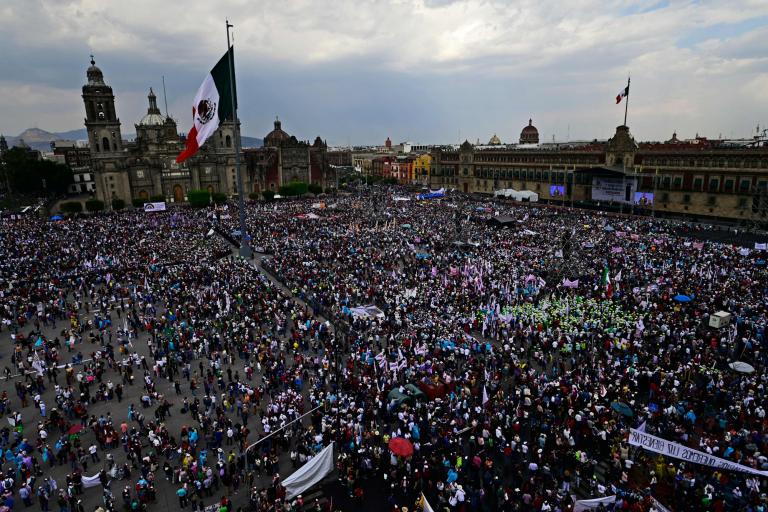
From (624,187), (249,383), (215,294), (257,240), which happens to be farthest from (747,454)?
(624,187)

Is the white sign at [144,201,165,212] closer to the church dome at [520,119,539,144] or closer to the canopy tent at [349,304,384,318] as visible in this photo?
the canopy tent at [349,304,384,318]

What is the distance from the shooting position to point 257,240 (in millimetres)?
45188

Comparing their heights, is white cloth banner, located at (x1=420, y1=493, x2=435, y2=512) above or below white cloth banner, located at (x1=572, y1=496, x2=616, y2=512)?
above

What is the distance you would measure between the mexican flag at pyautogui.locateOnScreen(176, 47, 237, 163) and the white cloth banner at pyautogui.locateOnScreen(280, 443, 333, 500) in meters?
16.2

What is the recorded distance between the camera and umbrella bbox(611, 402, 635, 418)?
15008mm

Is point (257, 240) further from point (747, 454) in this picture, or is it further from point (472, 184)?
point (472, 184)

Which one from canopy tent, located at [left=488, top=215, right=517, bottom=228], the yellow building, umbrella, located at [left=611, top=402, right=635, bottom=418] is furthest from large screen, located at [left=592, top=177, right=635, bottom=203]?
the yellow building

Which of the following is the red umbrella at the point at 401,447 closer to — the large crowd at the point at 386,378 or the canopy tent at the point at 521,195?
the large crowd at the point at 386,378

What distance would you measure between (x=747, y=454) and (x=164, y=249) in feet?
133

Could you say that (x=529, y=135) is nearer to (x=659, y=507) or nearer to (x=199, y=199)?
(x=199, y=199)

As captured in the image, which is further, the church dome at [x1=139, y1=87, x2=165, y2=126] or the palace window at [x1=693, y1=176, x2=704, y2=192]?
the church dome at [x1=139, y1=87, x2=165, y2=126]

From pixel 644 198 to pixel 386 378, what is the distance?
5292cm

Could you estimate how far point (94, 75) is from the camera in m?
73.7

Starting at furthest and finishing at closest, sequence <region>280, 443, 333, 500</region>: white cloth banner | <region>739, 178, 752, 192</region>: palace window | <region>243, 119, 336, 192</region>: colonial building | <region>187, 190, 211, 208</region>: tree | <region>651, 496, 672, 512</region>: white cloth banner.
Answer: <region>243, 119, 336, 192</region>: colonial building < <region>187, 190, 211, 208</region>: tree < <region>739, 178, 752, 192</region>: palace window < <region>280, 443, 333, 500</region>: white cloth banner < <region>651, 496, 672, 512</region>: white cloth banner
